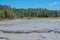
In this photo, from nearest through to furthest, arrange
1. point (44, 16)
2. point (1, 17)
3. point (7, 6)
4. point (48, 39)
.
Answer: point (48, 39), point (1, 17), point (7, 6), point (44, 16)

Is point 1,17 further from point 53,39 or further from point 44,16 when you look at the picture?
point 53,39

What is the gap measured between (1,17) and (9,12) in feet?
8.44

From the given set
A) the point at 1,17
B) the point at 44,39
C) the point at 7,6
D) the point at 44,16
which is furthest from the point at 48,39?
the point at 44,16

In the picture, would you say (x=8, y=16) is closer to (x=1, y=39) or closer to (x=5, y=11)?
(x=5, y=11)

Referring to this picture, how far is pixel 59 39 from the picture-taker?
965cm

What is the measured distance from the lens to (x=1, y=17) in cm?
3438

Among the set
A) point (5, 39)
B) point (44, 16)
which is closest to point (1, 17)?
point (44, 16)

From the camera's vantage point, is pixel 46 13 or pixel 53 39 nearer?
pixel 53 39

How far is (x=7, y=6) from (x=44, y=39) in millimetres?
29810

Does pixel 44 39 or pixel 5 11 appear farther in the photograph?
pixel 5 11

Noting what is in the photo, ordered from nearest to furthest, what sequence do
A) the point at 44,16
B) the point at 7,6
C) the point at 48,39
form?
the point at 48,39 < the point at 7,6 < the point at 44,16

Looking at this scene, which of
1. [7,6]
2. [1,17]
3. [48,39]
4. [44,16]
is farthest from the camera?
[44,16]

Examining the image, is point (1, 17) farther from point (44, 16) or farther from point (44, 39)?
point (44, 39)

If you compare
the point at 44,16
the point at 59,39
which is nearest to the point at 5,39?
the point at 59,39
